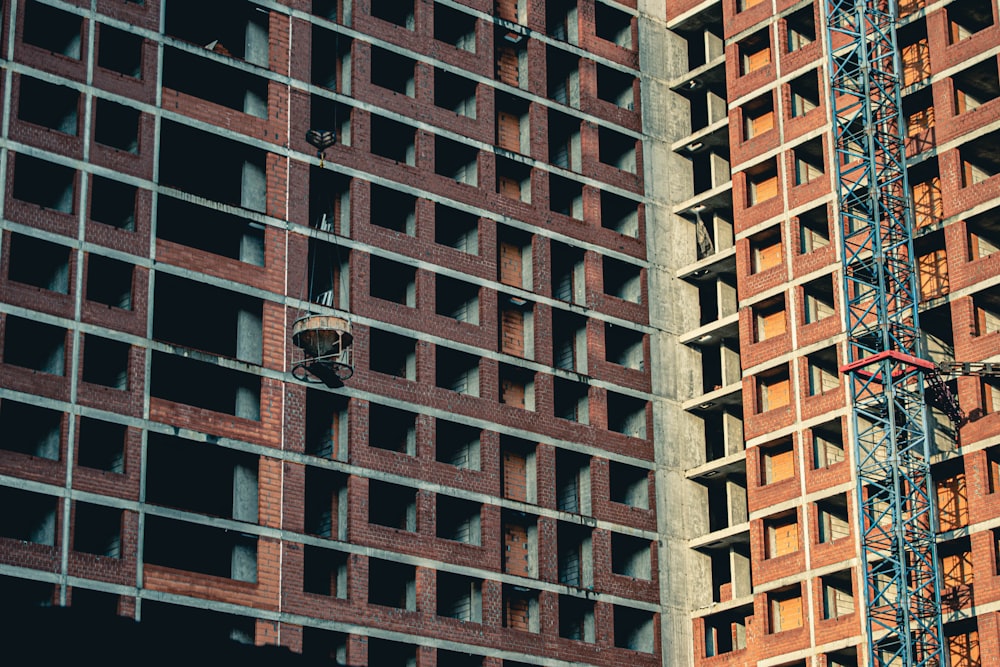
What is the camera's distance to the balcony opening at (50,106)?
77438 millimetres

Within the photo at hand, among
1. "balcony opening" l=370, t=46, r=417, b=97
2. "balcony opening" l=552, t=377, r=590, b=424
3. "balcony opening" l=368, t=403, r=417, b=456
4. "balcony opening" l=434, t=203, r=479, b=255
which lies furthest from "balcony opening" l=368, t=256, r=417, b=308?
"balcony opening" l=552, t=377, r=590, b=424

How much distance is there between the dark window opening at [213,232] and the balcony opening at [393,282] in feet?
17.7

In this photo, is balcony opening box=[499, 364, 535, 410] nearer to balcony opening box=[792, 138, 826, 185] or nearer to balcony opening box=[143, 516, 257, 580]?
balcony opening box=[792, 138, 826, 185]

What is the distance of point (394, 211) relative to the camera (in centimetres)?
8731

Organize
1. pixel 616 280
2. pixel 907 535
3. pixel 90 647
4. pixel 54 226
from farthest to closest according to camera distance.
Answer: pixel 616 280 < pixel 907 535 < pixel 54 226 < pixel 90 647

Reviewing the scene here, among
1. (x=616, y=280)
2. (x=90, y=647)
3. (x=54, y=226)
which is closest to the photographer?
(x=90, y=647)

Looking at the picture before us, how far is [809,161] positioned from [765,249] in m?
4.16

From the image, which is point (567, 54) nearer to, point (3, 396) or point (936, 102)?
point (936, 102)

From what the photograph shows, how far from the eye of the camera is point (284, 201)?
82562 mm

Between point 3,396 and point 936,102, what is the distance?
125 ft

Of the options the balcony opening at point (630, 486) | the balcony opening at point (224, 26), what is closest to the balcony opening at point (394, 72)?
the balcony opening at point (224, 26)

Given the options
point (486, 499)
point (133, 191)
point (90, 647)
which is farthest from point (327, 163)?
point (90, 647)

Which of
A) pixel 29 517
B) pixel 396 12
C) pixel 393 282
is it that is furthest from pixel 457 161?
pixel 29 517

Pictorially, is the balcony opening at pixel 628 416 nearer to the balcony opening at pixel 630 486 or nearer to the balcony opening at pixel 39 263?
the balcony opening at pixel 630 486
